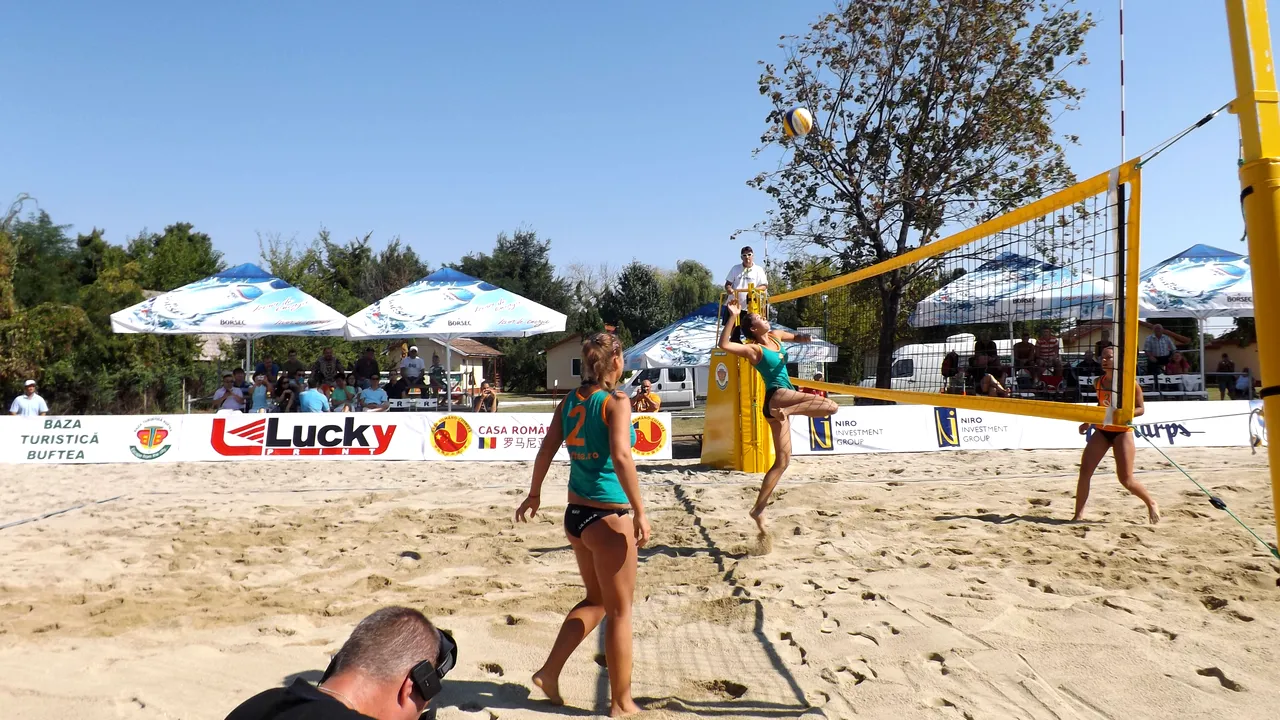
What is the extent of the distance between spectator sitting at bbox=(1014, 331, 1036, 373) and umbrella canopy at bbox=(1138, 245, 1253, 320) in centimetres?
992

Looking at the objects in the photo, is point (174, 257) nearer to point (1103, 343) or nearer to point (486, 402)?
point (486, 402)

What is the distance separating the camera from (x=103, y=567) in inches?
211

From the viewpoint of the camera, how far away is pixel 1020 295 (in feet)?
16.2

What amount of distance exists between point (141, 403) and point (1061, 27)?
72.0 ft

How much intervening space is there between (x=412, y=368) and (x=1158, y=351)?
12.5m

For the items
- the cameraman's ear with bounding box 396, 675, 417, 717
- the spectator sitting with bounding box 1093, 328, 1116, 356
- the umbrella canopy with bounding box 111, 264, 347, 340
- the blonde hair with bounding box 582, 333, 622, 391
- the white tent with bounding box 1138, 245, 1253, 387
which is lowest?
the cameraman's ear with bounding box 396, 675, 417, 717

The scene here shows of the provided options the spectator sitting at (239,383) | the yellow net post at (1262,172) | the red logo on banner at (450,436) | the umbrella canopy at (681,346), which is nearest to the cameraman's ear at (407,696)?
the yellow net post at (1262,172)

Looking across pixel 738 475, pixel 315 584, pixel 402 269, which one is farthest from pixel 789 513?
pixel 402 269

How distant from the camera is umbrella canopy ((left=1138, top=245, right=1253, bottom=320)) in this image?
1318 cm

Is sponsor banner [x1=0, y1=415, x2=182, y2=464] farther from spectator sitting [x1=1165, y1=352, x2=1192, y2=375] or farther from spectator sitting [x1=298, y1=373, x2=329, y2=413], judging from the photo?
spectator sitting [x1=1165, y1=352, x2=1192, y2=375]

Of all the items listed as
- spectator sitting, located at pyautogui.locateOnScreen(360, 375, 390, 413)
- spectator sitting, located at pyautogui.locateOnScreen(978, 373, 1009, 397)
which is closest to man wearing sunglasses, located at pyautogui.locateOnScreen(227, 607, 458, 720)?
spectator sitting, located at pyautogui.locateOnScreen(978, 373, 1009, 397)

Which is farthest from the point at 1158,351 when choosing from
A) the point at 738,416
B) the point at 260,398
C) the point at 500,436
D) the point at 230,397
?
the point at 230,397

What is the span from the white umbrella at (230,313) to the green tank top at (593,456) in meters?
10.5

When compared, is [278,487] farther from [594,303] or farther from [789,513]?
[594,303]
